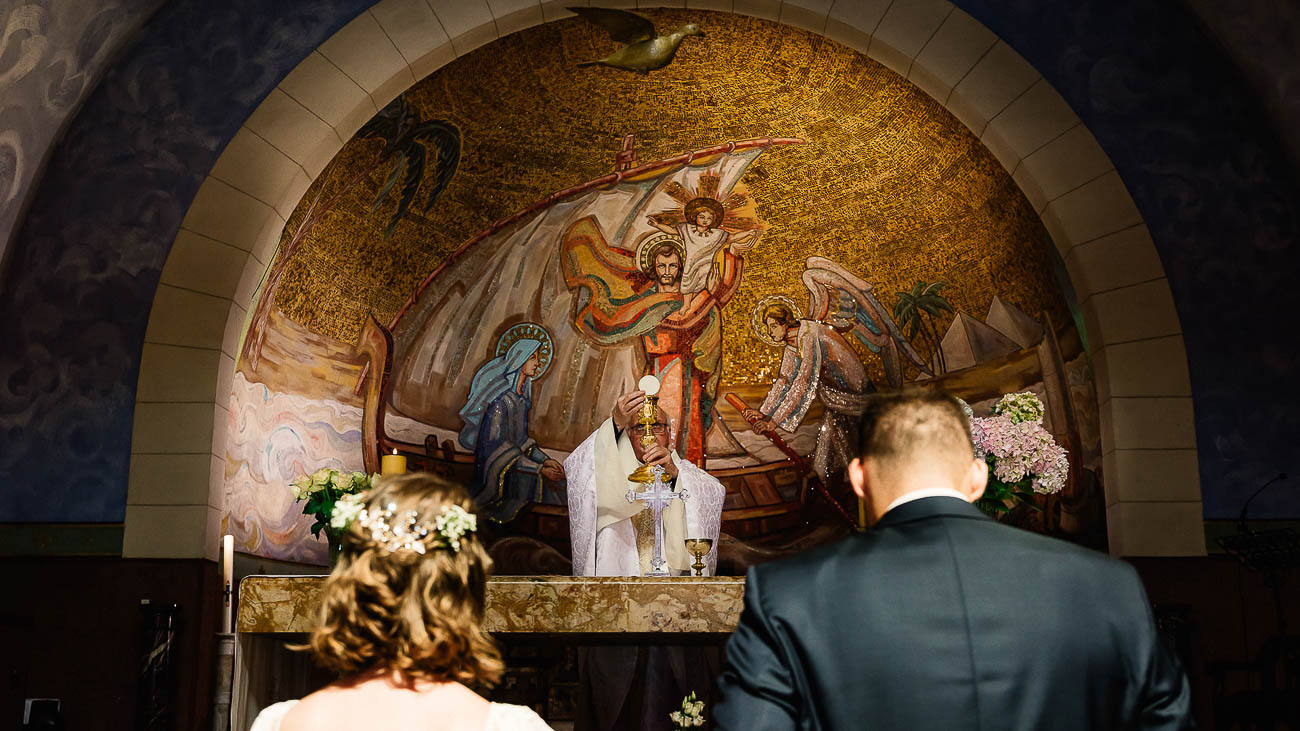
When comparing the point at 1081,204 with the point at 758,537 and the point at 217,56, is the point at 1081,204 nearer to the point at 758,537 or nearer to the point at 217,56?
the point at 758,537

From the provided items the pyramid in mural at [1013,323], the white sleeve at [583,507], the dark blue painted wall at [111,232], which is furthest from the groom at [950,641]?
the pyramid in mural at [1013,323]

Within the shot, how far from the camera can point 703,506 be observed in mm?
8039

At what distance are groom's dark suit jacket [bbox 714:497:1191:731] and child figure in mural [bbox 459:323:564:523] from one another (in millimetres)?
7586

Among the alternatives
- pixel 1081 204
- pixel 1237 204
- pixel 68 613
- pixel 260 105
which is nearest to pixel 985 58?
pixel 1081 204

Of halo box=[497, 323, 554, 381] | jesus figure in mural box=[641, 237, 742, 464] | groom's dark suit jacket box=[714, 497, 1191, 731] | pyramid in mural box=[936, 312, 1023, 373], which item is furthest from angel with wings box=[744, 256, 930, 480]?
groom's dark suit jacket box=[714, 497, 1191, 731]

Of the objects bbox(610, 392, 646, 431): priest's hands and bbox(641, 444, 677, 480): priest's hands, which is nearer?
bbox(610, 392, 646, 431): priest's hands

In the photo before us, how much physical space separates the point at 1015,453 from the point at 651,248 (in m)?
5.39

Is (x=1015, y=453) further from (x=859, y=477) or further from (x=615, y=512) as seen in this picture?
(x=615, y=512)

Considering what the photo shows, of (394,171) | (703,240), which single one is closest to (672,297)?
(703,240)

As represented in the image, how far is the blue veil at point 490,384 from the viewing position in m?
9.55

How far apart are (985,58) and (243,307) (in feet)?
15.4

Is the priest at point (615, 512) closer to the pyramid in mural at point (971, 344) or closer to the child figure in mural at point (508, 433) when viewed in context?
the child figure in mural at point (508, 433)

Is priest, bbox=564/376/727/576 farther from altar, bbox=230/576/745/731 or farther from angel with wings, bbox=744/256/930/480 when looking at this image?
altar, bbox=230/576/745/731

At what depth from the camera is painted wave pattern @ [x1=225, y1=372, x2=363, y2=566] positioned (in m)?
7.27
